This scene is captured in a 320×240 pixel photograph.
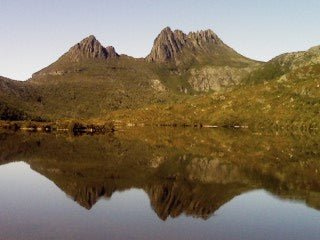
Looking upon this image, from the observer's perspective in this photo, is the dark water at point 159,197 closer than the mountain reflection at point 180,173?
Yes

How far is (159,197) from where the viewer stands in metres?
66.6

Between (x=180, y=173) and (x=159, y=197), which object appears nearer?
(x=159, y=197)

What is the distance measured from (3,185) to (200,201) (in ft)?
115

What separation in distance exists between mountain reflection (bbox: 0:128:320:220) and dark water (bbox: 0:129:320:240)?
0.17m

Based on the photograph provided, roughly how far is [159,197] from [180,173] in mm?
24874

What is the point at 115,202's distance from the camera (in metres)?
62.7

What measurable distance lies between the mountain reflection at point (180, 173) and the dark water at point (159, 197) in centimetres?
17

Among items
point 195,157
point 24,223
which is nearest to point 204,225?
point 24,223

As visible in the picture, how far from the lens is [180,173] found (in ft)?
299

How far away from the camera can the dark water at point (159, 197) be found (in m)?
48.4

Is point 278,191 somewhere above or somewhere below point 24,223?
above

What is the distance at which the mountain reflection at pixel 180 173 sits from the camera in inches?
2618

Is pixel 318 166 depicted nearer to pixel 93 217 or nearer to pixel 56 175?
pixel 56 175

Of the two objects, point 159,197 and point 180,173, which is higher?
point 180,173
